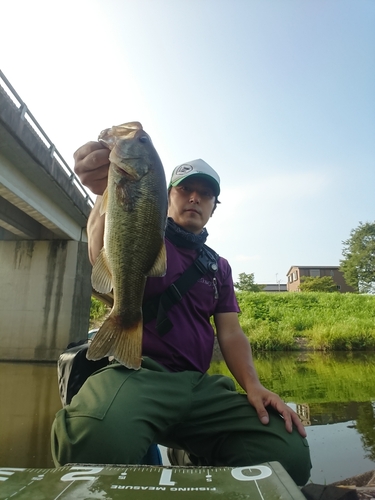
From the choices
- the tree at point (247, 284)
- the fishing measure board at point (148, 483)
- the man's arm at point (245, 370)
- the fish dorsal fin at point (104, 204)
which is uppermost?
the tree at point (247, 284)

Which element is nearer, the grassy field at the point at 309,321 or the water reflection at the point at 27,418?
the water reflection at the point at 27,418

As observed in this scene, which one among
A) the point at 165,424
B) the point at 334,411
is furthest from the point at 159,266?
the point at 334,411

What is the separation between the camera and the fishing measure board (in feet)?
3.34

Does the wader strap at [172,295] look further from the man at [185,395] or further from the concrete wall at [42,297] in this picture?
the concrete wall at [42,297]

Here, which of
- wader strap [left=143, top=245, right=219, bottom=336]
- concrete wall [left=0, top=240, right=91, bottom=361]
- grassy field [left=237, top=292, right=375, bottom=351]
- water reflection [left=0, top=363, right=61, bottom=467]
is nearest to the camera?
wader strap [left=143, top=245, right=219, bottom=336]

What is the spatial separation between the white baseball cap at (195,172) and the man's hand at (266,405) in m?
1.46

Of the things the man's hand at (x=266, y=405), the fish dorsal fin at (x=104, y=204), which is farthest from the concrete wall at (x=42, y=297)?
the man's hand at (x=266, y=405)

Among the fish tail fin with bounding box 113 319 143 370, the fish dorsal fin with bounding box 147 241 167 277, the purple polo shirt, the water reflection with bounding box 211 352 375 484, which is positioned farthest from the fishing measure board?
the water reflection with bounding box 211 352 375 484

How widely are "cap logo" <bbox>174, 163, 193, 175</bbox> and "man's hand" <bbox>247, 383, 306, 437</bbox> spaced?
1.54 metres

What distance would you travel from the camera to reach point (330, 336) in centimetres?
1644

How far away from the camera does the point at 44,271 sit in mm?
14789

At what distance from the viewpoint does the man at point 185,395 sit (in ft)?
5.30

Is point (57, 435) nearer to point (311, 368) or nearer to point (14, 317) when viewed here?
point (311, 368)

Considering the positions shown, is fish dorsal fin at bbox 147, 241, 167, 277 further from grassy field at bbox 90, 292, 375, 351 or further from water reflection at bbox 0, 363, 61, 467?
grassy field at bbox 90, 292, 375, 351
